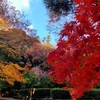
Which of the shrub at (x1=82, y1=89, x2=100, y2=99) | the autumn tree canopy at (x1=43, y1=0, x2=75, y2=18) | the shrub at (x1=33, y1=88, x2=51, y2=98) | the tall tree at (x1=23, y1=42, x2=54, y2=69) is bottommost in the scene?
the shrub at (x1=82, y1=89, x2=100, y2=99)

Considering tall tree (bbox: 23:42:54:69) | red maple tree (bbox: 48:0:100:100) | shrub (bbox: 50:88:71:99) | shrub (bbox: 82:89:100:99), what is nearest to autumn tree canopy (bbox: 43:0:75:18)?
red maple tree (bbox: 48:0:100:100)

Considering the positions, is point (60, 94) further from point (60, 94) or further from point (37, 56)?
point (37, 56)

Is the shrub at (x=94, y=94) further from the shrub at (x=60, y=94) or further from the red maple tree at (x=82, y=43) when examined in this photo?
the red maple tree at (x=82, y=43)

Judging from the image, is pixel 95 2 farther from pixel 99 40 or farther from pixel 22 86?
pixel 22 86

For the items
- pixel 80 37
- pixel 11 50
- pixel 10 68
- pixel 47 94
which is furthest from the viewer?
pixel 47 94

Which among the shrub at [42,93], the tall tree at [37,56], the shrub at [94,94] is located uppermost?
the tall tree at [37,56]

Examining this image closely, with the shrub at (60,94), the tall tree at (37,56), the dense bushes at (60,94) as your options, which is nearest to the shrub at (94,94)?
the dense bushes at (60,94)

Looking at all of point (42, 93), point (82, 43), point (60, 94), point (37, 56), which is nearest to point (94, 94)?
point (60, 94)

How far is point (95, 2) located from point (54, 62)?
3.43ft

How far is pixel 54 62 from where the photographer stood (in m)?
3.94

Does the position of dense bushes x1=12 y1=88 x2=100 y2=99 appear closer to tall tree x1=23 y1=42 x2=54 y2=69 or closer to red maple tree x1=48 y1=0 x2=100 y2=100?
tall tree x1=23 y1=42 x2=54 y2=69

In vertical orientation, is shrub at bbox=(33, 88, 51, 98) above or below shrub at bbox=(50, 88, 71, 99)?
above

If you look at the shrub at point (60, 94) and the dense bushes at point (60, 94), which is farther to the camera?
the shrub at point (60, 94)

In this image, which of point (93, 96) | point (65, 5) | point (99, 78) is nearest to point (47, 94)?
point (93, 96)
